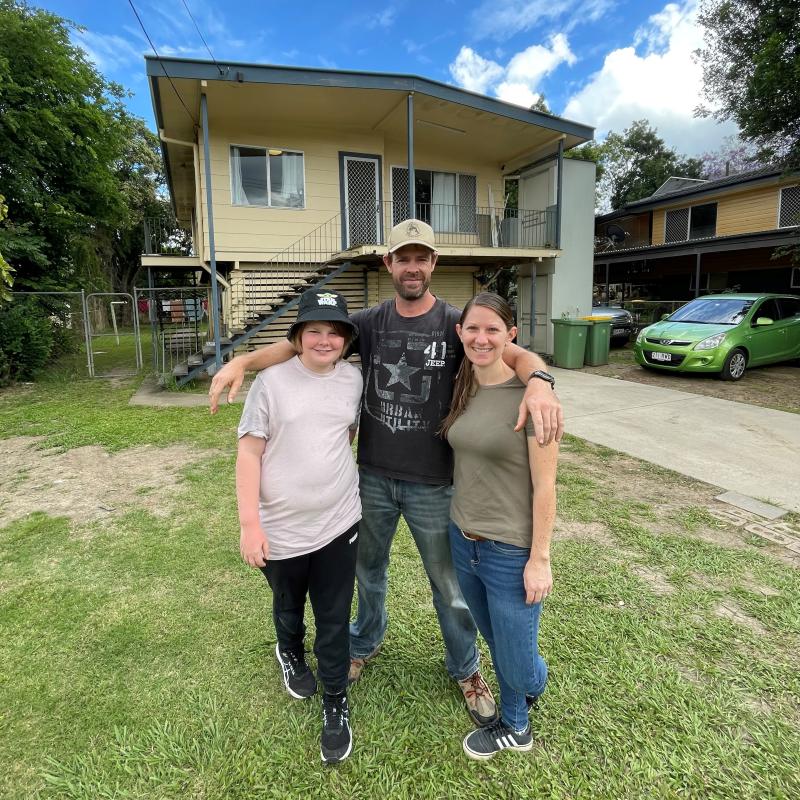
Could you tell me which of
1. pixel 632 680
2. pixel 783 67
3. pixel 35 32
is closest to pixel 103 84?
pixel 35 32

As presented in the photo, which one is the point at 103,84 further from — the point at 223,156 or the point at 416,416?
the point at 416,416

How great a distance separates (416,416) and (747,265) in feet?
75.2

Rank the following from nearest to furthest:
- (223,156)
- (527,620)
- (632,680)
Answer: (527,620), (632,680), (223,156)

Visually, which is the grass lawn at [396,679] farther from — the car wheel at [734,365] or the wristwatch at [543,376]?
the car wheel at [734,365]

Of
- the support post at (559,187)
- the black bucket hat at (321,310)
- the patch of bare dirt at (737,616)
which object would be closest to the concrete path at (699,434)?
the patch of bare dirt at (737,616)

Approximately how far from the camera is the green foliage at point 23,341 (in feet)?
31.3

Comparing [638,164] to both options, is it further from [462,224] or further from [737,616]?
[737,616]

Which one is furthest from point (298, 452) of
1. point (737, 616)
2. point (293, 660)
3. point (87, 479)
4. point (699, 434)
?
point (699, 434)

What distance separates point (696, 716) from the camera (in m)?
2.09

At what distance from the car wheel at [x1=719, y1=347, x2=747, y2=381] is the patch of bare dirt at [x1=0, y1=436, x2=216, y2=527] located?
902 centimetres

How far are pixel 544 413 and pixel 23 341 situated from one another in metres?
11.3

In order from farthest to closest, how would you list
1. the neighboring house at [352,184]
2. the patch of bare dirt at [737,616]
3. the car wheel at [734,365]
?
the neighboring house at [352,184]
the car wheel at [734,365]
the patch of bare dirt at [737,616]

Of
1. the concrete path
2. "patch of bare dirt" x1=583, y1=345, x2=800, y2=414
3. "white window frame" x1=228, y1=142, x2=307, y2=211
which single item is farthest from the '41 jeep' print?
"white window frame" x1=228, y1=142, x2=307, y2=211

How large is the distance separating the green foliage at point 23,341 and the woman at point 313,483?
1019cm
